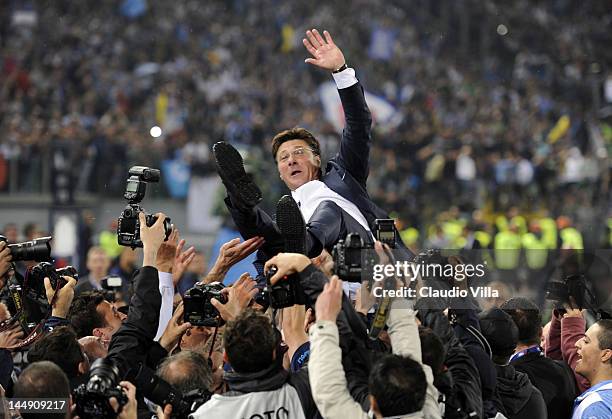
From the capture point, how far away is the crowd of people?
17.1 metres

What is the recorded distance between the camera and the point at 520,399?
4.37 meters

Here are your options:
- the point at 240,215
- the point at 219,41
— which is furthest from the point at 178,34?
the point at 240,215

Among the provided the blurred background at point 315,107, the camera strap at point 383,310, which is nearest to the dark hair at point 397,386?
the camera strap at point 383,310

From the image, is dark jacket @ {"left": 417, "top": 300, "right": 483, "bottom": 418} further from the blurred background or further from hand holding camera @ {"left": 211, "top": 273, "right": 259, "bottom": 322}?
the blurred background

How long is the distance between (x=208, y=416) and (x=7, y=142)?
44.8 feet

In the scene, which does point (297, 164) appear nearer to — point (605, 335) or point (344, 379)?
point (605, 335)

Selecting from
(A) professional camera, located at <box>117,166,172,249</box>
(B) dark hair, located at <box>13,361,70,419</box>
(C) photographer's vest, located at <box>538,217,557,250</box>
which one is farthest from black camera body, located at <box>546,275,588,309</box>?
(C) photographer's vest, located at <box>538,217,557,250</box>

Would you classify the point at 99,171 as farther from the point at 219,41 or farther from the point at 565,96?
the point at 565,96

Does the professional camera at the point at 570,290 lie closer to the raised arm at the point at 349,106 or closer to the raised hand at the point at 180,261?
the raised arm at the point at 349,106

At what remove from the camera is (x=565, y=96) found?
789 inches

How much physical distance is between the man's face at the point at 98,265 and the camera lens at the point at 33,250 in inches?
174

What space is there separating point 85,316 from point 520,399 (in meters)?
1.81

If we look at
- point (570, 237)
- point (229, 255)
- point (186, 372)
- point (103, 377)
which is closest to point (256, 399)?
point (186, 372)

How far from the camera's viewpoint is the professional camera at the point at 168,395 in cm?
368
